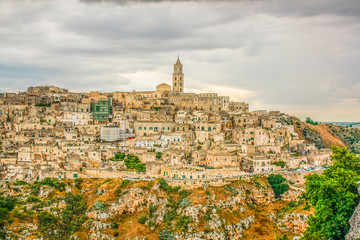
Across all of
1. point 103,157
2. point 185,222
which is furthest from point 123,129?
point 185,222

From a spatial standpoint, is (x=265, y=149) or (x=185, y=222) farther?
(x=265, y=149)

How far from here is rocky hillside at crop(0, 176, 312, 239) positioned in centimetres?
3800

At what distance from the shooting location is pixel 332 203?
25.3 m

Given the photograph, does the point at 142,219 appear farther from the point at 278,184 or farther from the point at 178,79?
the point at 178,79

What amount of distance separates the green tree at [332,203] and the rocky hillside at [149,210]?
13767 millimetres

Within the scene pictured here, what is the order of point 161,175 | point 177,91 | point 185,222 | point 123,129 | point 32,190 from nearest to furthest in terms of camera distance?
1. point 185,222
2. point 32,190
3. point 161,175
4. point 123,129
5. point 177,91

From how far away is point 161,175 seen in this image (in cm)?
4538

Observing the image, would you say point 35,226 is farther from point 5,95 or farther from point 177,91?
point 177,91

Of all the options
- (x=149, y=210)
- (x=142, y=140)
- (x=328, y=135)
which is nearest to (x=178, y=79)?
(x=142, y=140)

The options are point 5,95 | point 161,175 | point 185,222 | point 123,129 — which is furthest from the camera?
point 5,95

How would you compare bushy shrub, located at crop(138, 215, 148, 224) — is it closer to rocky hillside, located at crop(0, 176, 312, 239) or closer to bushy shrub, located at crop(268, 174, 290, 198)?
rocky hillside, located at crop(0, 176, 312, 239)

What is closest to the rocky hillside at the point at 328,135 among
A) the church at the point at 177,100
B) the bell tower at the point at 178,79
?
the church at the point at 177,100

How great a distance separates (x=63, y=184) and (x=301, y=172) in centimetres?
3192

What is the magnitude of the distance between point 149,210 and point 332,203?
863 inches
